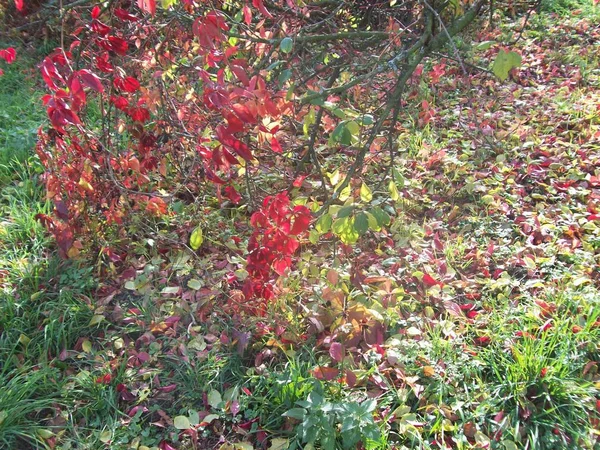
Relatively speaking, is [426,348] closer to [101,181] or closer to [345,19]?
[101,181]

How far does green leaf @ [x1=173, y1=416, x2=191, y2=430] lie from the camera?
1.85m

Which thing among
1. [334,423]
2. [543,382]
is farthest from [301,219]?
[543,382]

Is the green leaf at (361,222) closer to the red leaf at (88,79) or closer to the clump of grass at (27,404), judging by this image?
A: the red leaf at (88,79)

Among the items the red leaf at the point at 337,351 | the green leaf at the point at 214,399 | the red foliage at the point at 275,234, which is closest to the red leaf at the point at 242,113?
the red foliage at the point at 275,234

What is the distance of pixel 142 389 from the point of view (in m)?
2.05

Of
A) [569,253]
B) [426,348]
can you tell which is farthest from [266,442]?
[569,253]

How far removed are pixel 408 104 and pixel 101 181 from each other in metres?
2.36

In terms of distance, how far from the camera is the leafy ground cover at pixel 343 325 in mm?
1853

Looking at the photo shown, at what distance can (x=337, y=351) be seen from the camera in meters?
1.95

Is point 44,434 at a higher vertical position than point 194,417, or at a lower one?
lower

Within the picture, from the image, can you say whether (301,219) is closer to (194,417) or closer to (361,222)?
(361,222)

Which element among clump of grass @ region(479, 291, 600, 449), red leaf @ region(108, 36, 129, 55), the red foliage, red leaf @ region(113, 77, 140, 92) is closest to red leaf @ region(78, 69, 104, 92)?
red leaf @ region(108, 36, 129, 55)

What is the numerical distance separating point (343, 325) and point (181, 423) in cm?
72

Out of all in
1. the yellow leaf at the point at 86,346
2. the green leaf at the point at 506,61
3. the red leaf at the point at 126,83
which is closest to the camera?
the green leaf at the point at 506,61
